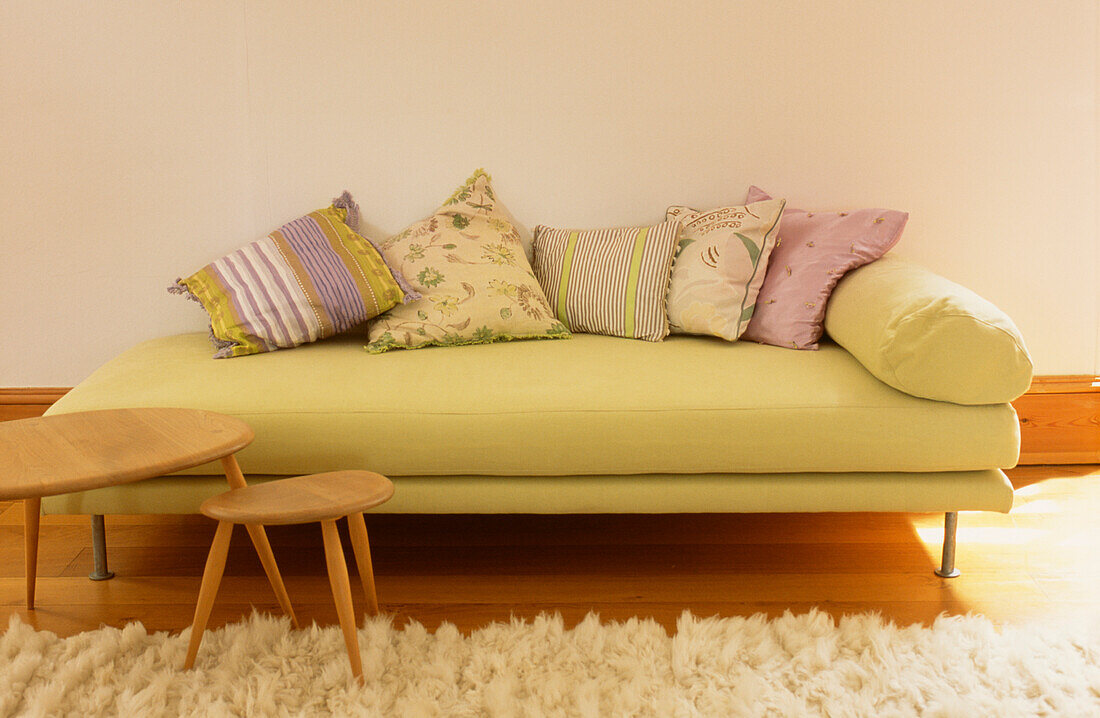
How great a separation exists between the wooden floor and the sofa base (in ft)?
0.66

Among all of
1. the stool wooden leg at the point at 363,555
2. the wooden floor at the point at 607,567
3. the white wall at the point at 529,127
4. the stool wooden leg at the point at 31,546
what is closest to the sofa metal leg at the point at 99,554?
the wooden floor at the point at 607,567

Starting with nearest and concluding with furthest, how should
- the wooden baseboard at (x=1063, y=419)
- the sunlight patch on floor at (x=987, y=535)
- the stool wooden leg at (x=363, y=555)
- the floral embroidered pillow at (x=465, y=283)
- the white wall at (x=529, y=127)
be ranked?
the stool wooden leg at (x=363, y=555) < the sunlight patch on floor at (x=987, y=535) < the floral embroidered pillow at (x=465, y=283) < the white wall at (x=529, y=127) < the wooden baseboard at (x=1063, y=419)

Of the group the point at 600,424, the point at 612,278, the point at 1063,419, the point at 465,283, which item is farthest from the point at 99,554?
the point at 1063,419

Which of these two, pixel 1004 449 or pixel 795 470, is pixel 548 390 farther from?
pixel 1004 449

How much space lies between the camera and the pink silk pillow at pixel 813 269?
7.98 ft

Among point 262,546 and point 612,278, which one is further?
point 612,278

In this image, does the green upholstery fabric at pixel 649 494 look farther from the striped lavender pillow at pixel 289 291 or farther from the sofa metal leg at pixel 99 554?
the striped lavender pillow at pixel 289 291

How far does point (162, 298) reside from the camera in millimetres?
2930

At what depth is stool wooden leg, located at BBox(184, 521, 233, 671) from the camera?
69.2 inches

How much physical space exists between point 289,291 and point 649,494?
117 centimetres

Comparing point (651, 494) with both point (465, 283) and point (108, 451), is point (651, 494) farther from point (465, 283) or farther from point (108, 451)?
point (108, 451)

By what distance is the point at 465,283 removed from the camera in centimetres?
259

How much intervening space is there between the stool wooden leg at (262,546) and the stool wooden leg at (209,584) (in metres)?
0.09

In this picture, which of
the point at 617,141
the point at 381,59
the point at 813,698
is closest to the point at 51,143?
the point at 381,59
